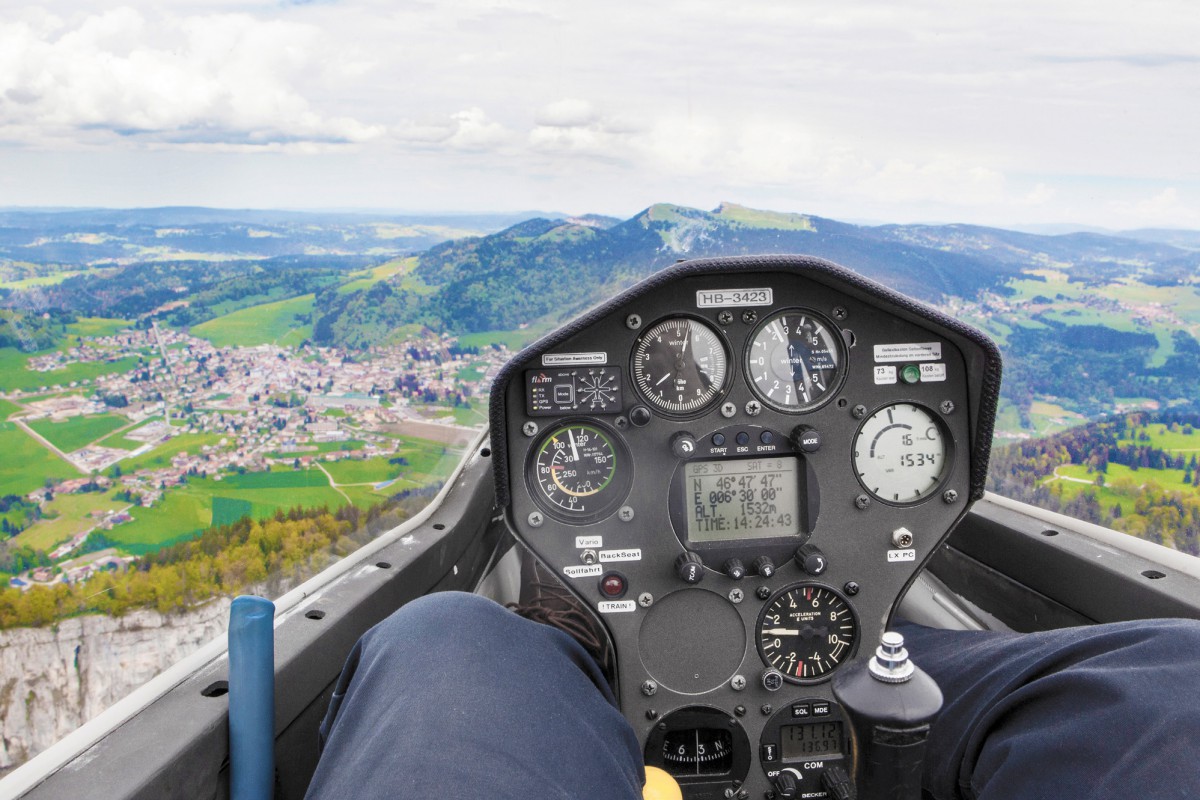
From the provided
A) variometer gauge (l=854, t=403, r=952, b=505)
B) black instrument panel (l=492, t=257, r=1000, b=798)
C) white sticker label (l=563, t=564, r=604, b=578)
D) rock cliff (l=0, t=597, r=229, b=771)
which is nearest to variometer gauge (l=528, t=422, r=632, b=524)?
black instrument panel (l=492, t=257, r=1000, b=798)

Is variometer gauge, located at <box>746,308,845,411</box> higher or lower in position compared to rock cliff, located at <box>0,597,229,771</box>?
higher

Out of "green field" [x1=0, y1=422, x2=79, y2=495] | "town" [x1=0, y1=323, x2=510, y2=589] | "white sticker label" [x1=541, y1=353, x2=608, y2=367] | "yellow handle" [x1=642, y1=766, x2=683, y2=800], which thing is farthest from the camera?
"white sticker label" [x1=541, y1=353, x2=608, y2=367]

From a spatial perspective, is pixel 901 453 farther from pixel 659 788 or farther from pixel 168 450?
pixel 168 450

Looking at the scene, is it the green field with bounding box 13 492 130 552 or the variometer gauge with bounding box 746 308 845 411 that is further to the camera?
the variometer gauge with bounding box 746 308 845 411

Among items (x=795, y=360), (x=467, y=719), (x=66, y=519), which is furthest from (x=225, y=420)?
(x=467, y=719)

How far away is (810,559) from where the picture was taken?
6.93 ft

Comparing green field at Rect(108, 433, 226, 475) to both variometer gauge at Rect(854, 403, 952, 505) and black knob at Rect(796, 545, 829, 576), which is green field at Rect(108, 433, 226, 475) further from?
variometer gauge at Rect(854, 403, 952, 505)

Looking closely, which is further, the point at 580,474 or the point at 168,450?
the point at 168,450

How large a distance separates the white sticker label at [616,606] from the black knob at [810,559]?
420mm

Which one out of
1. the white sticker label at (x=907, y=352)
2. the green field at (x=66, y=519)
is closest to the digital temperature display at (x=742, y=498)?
the white sticker label at (x=907, y=352)

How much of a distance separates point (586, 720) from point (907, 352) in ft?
4.24

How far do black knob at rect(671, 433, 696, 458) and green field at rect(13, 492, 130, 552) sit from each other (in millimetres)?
1255

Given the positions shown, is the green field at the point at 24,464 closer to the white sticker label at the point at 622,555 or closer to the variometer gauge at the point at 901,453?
the white sticker label at the point at 622,555

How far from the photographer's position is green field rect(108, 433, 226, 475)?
2.20 metres
